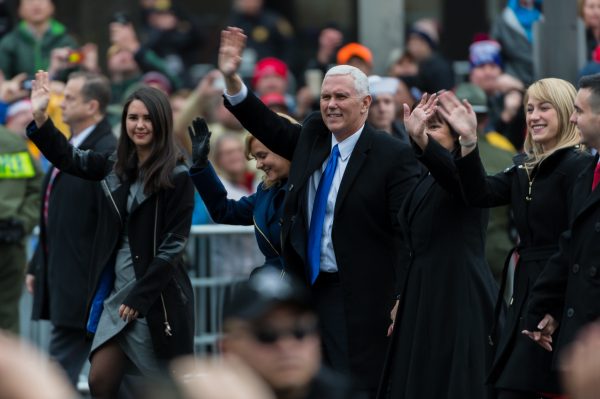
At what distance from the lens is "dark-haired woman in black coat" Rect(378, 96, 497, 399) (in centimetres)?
811

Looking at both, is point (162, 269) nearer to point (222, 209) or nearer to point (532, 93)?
point (222, 209)

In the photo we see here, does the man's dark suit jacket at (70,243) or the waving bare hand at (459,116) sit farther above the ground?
the waving bare hand at (459,116)

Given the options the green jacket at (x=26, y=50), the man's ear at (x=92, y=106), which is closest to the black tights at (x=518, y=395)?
the man's ear at (x=92, y=106)

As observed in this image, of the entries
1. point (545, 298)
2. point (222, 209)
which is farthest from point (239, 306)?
point (222, 209)

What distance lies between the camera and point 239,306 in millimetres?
4219

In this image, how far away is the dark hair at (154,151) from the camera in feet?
28.7

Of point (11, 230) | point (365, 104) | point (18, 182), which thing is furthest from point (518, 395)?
point (18, 182)

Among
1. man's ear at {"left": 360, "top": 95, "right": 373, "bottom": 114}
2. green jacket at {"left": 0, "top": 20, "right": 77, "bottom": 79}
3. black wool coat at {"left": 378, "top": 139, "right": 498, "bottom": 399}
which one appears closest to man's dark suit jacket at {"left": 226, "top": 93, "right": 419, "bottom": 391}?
man's ear at {"left": 360, "top": 95, "right": 373, "bottom": 114}

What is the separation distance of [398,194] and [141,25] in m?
→ 11.3

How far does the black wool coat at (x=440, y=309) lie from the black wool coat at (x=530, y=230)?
0.30 m

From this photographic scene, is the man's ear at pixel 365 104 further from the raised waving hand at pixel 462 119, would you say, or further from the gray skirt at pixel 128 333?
the gray skirt at pixel 128 333

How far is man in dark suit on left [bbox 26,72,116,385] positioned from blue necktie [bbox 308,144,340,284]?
1857 millimetres

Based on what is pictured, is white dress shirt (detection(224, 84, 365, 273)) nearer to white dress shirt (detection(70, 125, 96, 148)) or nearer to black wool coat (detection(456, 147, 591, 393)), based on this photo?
black wool coat (detection(456, 147, 591, 393))

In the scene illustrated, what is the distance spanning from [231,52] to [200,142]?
567 mm
